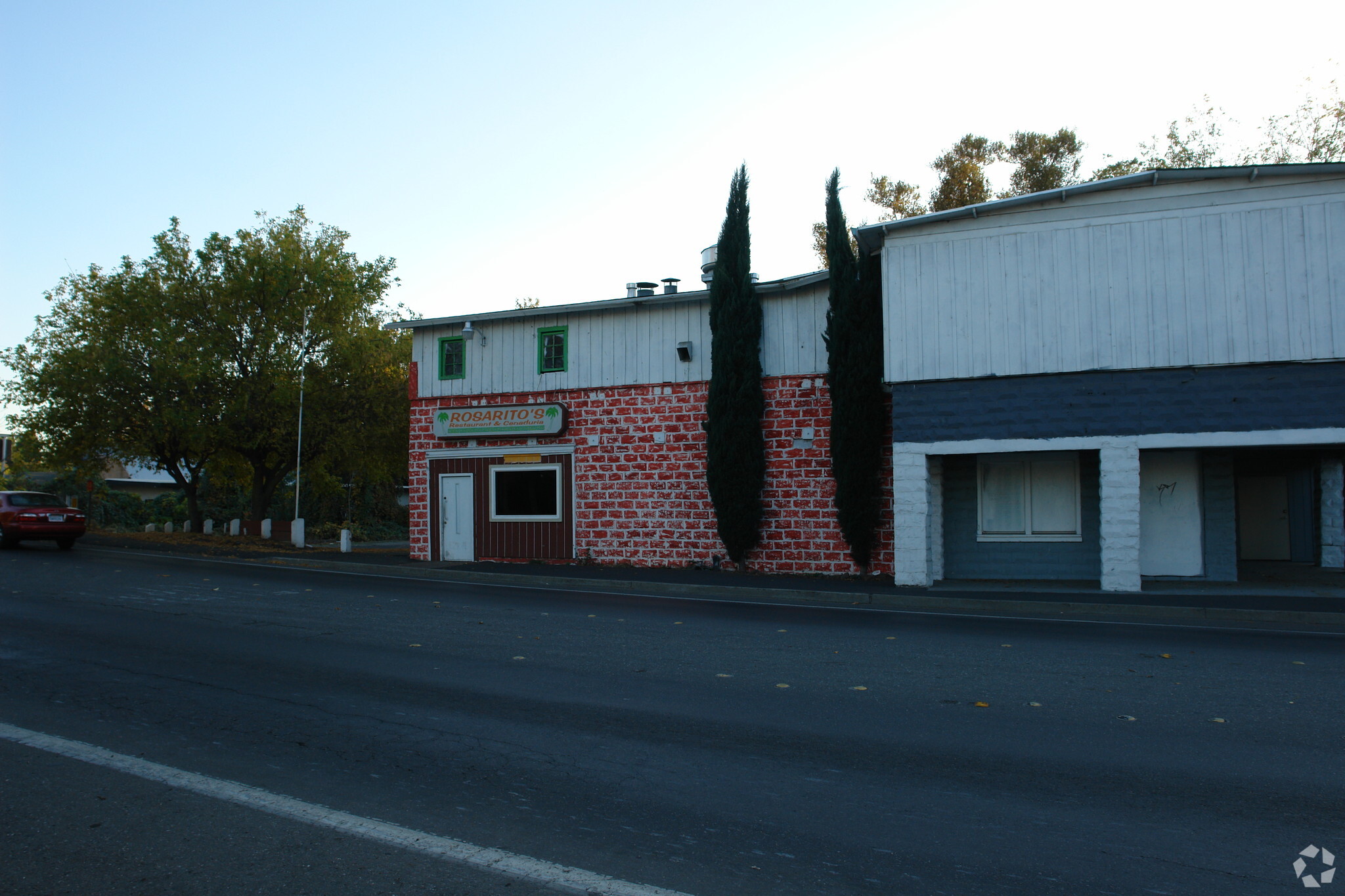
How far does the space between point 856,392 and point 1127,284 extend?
4724 millimetres

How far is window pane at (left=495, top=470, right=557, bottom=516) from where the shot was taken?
21.4 m

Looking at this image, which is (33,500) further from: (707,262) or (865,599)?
(865,599)

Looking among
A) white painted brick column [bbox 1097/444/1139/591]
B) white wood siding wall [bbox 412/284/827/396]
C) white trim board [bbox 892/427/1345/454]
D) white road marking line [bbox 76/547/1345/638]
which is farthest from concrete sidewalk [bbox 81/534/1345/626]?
white wood siding wall [bbox 412/284/827/396]

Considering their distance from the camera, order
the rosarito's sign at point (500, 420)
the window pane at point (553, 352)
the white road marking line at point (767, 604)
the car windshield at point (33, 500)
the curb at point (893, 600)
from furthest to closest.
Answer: the car windshield at point (33, 500), the window pane at point (553, 352), the rosarito's sign at point (500, 420), the curb at point (893, 600), the white road marking line at point (767, 604)

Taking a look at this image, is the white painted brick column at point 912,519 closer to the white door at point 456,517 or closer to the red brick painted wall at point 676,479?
the red brick painted wall at point 676,479

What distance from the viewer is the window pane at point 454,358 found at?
73.2 ft

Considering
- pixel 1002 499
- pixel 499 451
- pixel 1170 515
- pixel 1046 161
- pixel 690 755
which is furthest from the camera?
pixel 1046 161

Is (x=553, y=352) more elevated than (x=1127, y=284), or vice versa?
(x=1127, y=284)

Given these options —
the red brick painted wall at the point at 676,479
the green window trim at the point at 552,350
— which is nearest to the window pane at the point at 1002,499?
the red brick painted wall at the point at 676,479

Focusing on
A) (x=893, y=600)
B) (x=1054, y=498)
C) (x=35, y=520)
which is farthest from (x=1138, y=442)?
(x=35, y=520)

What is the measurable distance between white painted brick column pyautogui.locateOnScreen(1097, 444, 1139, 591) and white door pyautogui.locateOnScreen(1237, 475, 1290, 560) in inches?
350

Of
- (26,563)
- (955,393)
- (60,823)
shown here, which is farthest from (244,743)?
(26,563)

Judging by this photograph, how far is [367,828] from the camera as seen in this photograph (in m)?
4.44

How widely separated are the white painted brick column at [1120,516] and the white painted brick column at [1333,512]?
6842 millimetres
